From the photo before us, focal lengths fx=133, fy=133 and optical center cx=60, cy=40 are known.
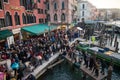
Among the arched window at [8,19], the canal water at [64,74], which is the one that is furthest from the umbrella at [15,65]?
the arched window at [8,19]

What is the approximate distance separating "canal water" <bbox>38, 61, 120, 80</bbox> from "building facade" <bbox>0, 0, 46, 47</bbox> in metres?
8.24

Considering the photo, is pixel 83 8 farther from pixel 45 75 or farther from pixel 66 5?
pixel 45 75

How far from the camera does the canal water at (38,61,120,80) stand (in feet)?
52.1

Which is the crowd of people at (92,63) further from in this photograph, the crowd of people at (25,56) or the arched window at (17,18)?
the arched window at (17,18)

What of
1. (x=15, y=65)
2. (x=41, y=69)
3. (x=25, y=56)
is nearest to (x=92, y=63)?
(x=41, y=69)

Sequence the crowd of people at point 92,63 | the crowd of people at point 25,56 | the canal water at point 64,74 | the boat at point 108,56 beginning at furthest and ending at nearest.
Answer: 1. the boat at point 108,56
2. the canal water at point 64,74
3. the crowd of people at point 92,63
4. the crowd of people at point 25,56

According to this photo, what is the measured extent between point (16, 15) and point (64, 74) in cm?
1287

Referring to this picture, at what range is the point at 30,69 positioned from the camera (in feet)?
46.9

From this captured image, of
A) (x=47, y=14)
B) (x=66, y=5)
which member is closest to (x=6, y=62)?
(x=47, y=14)

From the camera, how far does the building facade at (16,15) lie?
19344mm

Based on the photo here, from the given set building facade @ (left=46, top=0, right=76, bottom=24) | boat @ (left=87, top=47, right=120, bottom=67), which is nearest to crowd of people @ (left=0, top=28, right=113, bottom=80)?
boat @ (left=87, top=47, right=120, bottom=67)

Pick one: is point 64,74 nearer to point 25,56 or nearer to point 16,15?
point 25,56

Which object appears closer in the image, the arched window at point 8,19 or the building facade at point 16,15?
the building facade at point 16,15

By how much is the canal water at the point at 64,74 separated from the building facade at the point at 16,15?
8.24m
